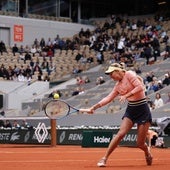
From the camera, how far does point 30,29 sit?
4619 cm

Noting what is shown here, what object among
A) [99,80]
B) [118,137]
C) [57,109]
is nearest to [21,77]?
[99,80]

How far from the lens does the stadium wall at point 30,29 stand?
4488cm

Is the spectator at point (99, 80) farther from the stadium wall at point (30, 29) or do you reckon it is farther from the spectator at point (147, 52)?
the stadium wall at point (30, 29)

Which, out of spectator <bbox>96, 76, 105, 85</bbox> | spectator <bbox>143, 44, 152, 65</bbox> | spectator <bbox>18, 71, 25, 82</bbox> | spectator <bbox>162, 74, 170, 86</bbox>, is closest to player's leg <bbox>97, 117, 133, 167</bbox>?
spectator <bbox>162, 74, 170, 86</bbox>

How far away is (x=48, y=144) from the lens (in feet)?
76.8

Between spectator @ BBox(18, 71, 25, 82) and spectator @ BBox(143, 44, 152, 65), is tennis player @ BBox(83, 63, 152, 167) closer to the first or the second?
spectator @ BBox(143, 44, 152, 65)

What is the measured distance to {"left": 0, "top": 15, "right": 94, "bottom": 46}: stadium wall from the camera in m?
44.9

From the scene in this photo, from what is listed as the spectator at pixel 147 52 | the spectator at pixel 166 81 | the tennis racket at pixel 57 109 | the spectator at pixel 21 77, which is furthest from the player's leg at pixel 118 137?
the spectator at pixel 21 77

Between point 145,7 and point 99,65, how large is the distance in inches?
420

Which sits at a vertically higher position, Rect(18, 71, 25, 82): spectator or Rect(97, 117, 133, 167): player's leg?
Rect(97, 117, 133, 167): player's leg

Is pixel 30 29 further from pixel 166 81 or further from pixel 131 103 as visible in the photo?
pixel 131 103

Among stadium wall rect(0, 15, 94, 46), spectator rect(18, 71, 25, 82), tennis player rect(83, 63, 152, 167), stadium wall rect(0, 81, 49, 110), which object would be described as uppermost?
stadium wall rect(0, 15, 94, 46)

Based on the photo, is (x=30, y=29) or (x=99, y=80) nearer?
(x=99, y=80)

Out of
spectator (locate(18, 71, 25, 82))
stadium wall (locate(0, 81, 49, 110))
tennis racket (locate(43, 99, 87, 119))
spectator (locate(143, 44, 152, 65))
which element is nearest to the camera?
tennis racket (locate(43, 99, 87, 119))
